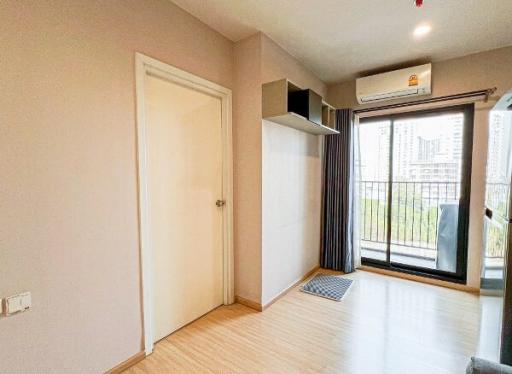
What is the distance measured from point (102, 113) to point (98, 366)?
1521 millimetres

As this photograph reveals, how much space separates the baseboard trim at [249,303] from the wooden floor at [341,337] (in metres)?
0.05

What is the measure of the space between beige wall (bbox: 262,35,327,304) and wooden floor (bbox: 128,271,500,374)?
15.2 inches

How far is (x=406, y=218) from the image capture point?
365 cm

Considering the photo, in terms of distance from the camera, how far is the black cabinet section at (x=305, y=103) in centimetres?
224

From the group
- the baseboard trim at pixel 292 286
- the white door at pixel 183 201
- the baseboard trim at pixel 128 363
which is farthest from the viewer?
the baseboard trim at pixel 292 286

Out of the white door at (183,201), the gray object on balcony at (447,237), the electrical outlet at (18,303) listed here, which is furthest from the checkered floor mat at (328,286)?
the electrical outlet at (18,303)

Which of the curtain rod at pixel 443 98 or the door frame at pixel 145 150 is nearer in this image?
the door frame at pixel 145 150

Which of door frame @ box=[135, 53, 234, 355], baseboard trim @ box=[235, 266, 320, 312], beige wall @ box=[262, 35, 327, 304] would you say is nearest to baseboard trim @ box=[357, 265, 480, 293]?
beige wall @ box=[262, 35, 327, 304]

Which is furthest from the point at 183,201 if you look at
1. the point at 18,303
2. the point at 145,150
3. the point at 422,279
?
the point at 422,279

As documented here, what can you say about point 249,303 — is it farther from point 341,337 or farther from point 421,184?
point 421,184

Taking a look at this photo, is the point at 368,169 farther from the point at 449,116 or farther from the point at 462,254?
the point at 462,254

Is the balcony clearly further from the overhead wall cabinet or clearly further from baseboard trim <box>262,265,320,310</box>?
the overhead wall cabinet

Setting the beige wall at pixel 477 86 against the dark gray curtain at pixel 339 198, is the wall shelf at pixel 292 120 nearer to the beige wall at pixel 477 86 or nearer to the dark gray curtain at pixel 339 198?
the dark gray curtain at pixel 339 198

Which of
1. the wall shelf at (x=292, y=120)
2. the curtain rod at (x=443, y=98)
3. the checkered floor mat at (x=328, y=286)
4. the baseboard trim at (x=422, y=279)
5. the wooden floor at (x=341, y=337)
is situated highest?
the curtain rod at (x=443, y=98)
